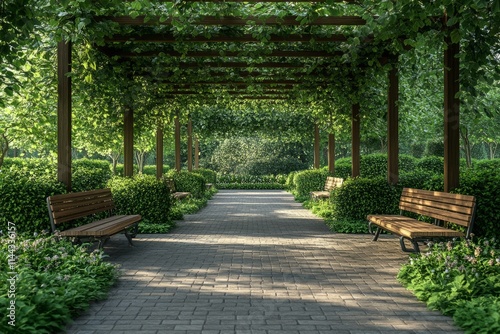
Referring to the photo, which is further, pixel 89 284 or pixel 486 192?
pixel 486 192

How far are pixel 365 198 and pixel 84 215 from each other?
572 centimetres

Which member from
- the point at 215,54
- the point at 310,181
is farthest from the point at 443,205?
the point at 310,181

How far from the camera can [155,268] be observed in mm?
6762

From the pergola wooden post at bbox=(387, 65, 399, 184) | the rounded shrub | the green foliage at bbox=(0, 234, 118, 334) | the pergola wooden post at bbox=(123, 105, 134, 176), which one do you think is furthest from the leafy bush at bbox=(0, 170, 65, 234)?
the rounded shrub

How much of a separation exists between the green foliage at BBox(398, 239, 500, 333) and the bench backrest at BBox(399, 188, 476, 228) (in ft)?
1.18

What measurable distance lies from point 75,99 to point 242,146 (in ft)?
88.0

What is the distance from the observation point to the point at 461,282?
502cm

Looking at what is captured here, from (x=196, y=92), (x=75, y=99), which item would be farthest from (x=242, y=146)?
(x=75, y=99)

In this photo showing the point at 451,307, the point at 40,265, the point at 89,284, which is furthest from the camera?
the point at 40,265

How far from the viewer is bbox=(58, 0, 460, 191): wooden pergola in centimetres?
798

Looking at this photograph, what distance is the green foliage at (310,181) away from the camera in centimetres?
2009

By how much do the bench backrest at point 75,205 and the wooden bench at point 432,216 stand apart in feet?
15.0

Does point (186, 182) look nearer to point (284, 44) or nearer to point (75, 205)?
point (284, 44)

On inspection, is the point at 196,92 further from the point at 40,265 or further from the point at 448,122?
the point at 40,265
